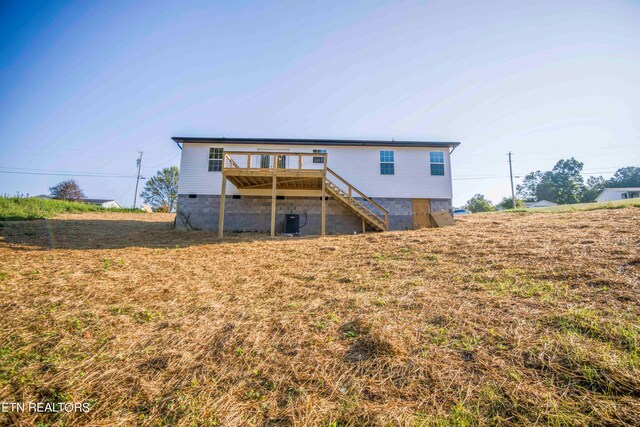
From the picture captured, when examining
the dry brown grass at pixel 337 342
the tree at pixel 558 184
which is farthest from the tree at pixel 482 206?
the dry brown grass at pixel 337 342

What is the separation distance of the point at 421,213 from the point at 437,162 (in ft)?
11.1

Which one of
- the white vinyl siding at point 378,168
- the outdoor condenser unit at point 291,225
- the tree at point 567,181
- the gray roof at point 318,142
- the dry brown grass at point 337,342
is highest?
the tree at point 567,181

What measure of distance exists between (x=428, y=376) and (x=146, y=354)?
3.33 metres

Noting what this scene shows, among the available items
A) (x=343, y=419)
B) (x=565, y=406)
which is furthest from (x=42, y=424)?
(x=565, y=406)

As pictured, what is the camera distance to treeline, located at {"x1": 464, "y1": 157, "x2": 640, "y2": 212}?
5584 centimetres

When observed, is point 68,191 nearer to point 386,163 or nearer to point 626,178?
point 386,163

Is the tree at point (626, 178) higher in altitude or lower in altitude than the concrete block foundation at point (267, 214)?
higher

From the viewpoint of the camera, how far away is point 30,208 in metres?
19.2

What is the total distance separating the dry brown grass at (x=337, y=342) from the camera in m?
2.30

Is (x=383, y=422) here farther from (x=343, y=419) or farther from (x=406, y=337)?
(x=406, y=337)

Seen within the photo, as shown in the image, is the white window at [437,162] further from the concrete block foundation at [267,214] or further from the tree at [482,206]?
the tree at [482,206]

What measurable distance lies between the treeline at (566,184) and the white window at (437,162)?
136 ft

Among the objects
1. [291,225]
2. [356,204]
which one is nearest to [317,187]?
[356,204]

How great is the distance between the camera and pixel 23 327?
3.74 metres
